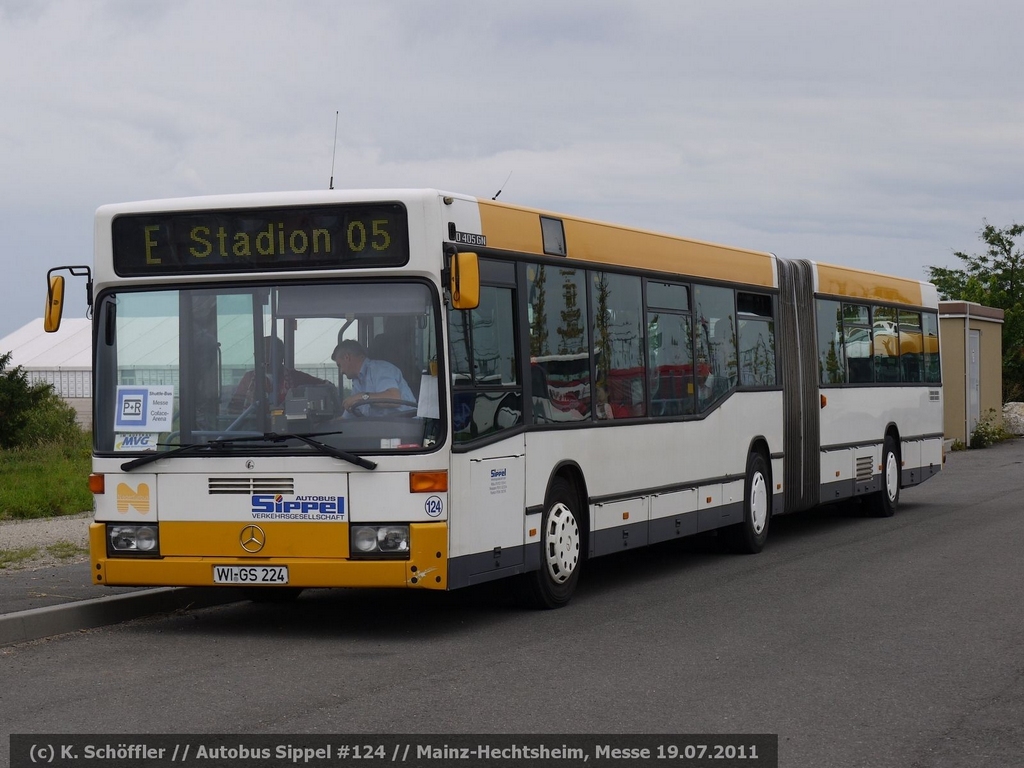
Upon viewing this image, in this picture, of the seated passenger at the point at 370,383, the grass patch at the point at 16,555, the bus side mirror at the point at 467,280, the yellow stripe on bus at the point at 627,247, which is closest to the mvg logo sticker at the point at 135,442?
the seated passenger at the point at 370,383

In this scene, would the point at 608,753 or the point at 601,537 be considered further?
the point at 601,537

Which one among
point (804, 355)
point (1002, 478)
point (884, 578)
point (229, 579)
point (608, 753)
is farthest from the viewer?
point (1002, 478)

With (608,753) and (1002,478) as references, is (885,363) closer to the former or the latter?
(1002,478)

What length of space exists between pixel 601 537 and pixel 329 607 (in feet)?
7.28

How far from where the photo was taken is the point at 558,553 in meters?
11.1

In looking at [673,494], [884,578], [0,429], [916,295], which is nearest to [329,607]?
[673,494]

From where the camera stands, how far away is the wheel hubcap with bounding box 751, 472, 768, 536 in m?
15.1

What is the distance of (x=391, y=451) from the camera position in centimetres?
948

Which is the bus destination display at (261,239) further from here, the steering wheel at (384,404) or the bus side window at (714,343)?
the bus side window at (714,343)

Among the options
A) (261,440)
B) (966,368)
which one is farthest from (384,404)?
(966,368)

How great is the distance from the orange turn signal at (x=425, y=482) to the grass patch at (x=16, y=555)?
16.9 ft

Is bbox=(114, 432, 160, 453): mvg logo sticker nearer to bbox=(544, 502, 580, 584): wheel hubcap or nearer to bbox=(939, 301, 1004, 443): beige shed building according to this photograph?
bbox=(544, 502, 580, 584): wheel hubcap

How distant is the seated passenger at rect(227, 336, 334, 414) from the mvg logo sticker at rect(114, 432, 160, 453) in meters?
0.72

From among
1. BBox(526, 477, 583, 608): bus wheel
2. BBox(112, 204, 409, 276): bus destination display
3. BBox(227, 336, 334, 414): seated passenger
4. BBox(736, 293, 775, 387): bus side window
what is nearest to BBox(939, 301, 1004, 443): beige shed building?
BBox(736, 293, 775, 387): bus side window
